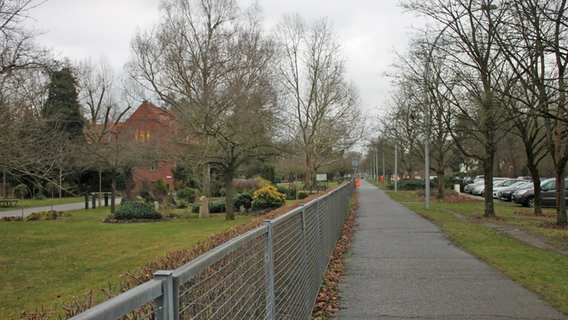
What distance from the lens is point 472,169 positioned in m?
79.8

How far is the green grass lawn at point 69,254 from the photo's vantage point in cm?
911

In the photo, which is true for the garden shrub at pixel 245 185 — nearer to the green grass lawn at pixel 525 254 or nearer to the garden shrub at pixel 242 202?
the garden shrub at pixel 242 202

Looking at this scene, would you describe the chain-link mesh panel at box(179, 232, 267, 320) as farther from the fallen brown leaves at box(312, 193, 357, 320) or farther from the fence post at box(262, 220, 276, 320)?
the fallen brown leaves at box(312, 193, 357, 320)

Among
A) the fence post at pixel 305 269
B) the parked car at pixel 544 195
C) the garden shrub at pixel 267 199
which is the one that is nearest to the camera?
the fence post at pixel 305 269

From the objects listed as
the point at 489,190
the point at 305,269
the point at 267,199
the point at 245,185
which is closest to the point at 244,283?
the point at 305,269

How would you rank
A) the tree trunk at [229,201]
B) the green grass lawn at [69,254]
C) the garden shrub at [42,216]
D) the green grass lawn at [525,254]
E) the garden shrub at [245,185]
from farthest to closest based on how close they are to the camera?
the garden shrub at [245,185]
the garden shrub at [42,216]
the tree trunk at [229,201]
the green grass lawn at [69,254]
the green grass lawn at [525,254]

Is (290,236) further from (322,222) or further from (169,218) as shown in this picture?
(169,218)

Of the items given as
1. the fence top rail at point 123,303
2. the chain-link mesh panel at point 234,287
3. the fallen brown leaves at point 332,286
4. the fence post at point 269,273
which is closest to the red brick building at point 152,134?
the fallen brown leaves at point 332,286

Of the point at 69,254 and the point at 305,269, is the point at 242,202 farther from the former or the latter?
the point at 305,269

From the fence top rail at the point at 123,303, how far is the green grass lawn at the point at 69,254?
6084mm

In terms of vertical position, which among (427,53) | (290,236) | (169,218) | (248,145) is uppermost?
(427,53)

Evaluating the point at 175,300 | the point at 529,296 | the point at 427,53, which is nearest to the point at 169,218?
the point at 427,53

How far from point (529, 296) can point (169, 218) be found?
20648 mm

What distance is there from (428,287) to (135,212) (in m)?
19.1
